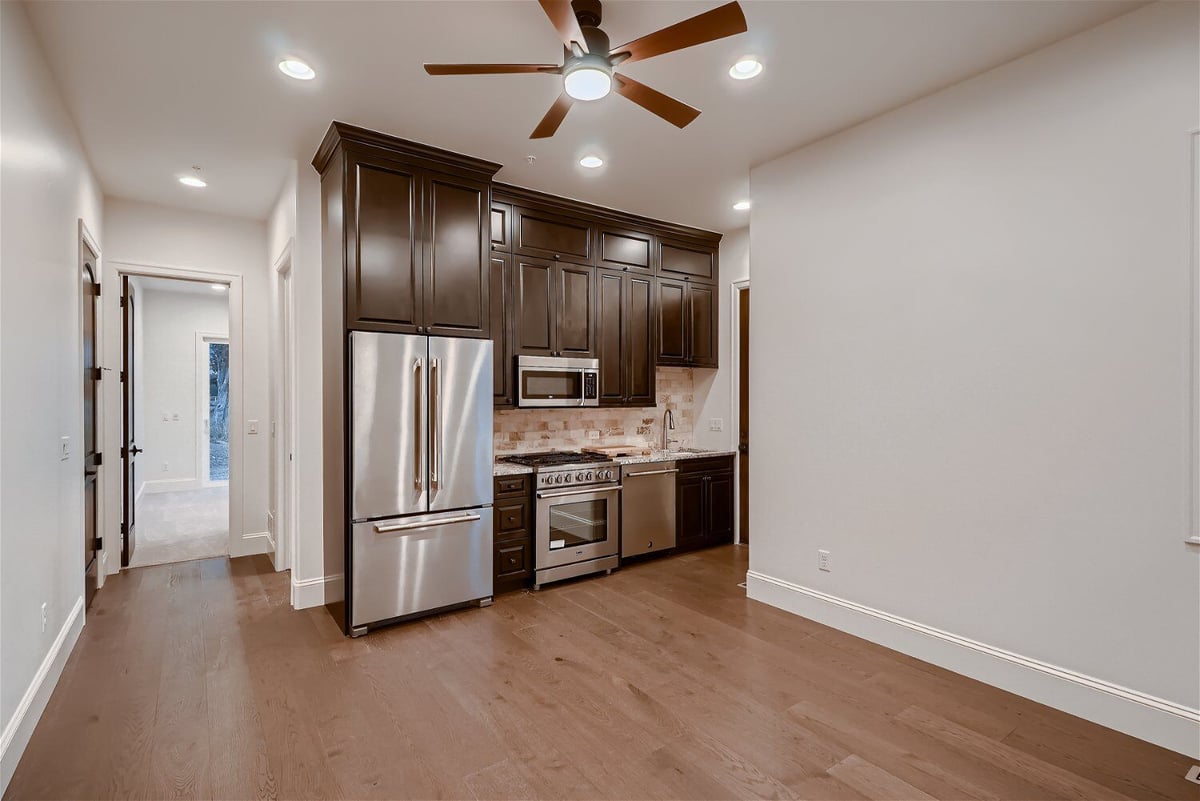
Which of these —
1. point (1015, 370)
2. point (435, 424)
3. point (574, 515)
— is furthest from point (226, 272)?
point (1015, 370)

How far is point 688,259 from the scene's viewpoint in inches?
214

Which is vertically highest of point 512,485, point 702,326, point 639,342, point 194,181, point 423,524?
point 194,181

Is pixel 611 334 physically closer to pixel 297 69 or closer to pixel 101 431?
pixel 297 69

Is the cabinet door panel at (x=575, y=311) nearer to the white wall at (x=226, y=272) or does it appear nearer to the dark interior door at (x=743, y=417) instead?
the dark interior door at (x=743, y=417)

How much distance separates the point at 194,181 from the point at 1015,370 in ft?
17.0

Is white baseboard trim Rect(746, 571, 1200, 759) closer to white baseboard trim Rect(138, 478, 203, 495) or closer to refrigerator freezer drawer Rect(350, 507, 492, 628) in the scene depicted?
refrigerator freezer drawer Rect(350, 507, 492, 628)

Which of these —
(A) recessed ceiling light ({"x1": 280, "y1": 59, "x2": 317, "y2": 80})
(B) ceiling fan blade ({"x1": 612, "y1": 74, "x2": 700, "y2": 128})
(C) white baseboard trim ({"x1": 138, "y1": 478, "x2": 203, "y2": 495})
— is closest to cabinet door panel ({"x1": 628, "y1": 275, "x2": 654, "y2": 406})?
(B) ceiling fan blade ({"x1": 612, "y1": 74, "x2": 700, "y2": 128})

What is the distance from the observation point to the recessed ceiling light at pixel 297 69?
2.68 meters

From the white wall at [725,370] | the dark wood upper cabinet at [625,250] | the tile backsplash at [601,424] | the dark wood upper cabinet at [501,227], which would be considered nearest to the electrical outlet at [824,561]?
the white wall at [725,370]

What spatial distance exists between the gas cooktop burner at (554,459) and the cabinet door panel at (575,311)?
2.68ft

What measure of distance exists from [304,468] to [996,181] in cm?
413

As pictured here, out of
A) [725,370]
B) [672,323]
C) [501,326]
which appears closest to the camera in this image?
[501,326]

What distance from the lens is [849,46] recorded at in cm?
257

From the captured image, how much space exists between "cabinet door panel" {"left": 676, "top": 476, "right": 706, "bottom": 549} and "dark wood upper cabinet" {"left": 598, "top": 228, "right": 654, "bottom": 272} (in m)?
1.88
